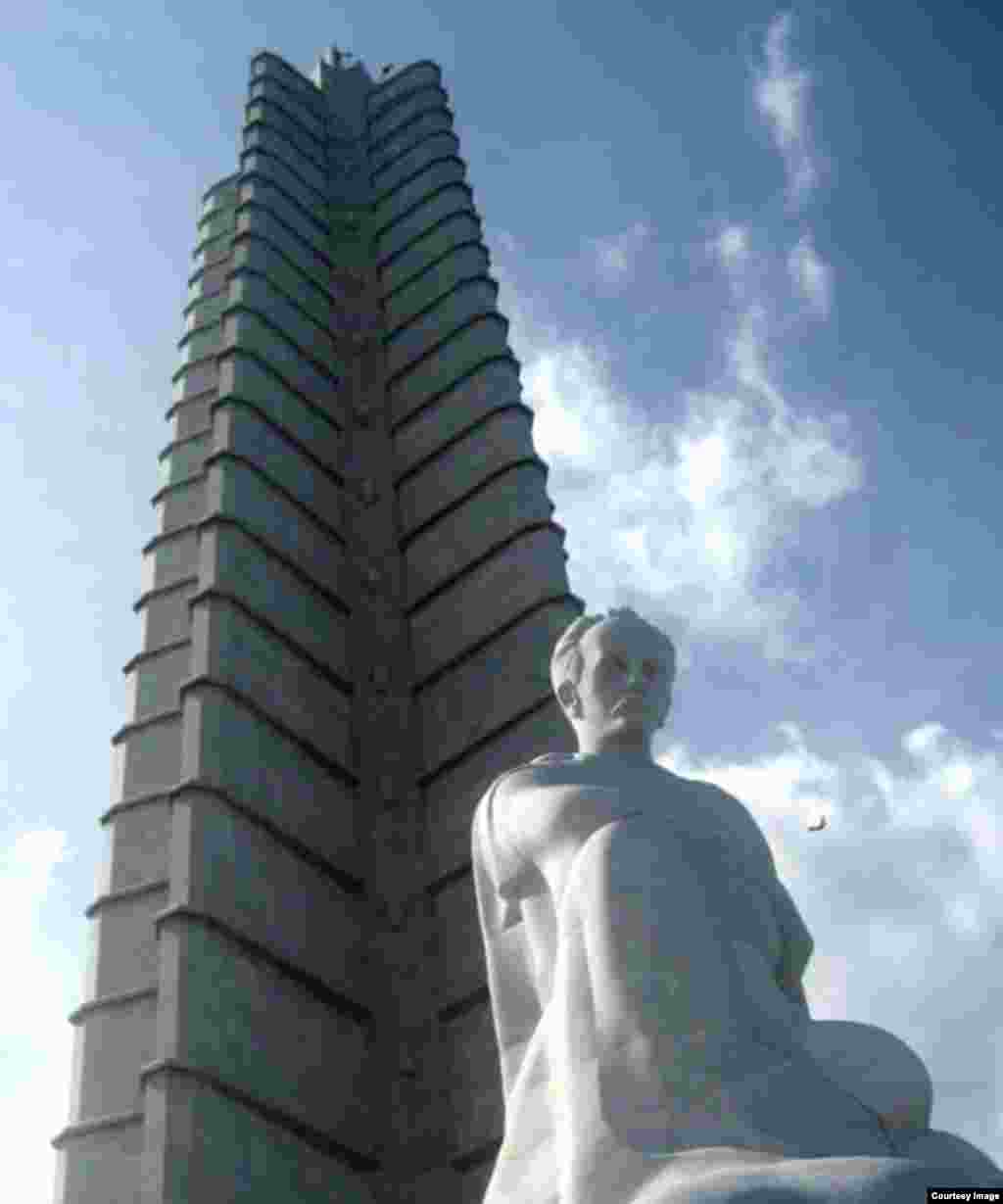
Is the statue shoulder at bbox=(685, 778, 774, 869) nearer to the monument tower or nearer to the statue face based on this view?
the statue face

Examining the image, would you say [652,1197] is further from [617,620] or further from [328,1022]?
[328,1022]

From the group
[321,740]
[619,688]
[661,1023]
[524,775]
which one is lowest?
[661,1023]

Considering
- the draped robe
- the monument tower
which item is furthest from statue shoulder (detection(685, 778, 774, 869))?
the monument tower

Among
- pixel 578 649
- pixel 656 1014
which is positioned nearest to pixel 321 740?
pixel 578 649

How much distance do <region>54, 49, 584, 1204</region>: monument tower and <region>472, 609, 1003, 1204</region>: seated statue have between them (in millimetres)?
2879

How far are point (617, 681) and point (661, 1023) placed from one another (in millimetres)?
1377

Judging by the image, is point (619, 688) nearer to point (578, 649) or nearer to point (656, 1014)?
point (578, 649)

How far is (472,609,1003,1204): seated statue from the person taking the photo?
3.00 meters

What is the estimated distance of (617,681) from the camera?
4.52 meters

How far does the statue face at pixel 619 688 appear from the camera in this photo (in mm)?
4461

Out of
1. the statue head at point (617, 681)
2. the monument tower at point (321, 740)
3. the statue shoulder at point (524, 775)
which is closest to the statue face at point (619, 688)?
the statue head at point (617, 681)

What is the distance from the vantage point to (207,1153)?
634 cm

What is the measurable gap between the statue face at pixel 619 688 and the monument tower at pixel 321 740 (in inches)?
115

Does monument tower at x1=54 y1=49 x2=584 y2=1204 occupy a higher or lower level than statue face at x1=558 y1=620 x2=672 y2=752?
higher
